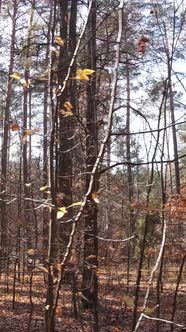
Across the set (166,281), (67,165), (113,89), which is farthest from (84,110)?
(113,89)

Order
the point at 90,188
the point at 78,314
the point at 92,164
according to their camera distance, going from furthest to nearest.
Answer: the point at 78,314 → the point at 92,164 → the point at 90,188

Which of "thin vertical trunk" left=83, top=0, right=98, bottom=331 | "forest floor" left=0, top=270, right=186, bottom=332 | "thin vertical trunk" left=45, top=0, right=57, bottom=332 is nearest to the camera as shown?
"thin vertical trunk" left=45, top=0, right=57, bottom=332

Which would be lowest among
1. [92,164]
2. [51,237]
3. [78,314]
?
[78,314]

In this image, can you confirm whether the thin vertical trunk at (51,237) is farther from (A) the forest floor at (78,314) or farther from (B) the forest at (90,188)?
(A) the forest floor at (78,314)

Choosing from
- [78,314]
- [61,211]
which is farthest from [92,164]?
[78,314]

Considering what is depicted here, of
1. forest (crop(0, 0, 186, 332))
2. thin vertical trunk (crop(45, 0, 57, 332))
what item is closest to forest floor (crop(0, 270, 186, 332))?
forest (crop(0, 0, 186, 332))

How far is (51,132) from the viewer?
4.82ft

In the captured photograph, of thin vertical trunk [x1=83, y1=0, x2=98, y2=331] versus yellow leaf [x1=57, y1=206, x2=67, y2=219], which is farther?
thin vertical trunk [x1=83, y1=0, x2=98, y2=331]

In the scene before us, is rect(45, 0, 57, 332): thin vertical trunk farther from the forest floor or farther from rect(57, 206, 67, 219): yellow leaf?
the forest floor

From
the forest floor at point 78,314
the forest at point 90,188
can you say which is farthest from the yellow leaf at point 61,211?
the forest floor at point 78,314

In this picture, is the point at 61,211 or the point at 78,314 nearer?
the point at 61,211

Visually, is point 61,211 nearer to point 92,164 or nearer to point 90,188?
point 90,188

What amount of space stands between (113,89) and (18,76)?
49 centimetres

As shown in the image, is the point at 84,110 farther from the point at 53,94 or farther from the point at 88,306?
the point at 53,94
